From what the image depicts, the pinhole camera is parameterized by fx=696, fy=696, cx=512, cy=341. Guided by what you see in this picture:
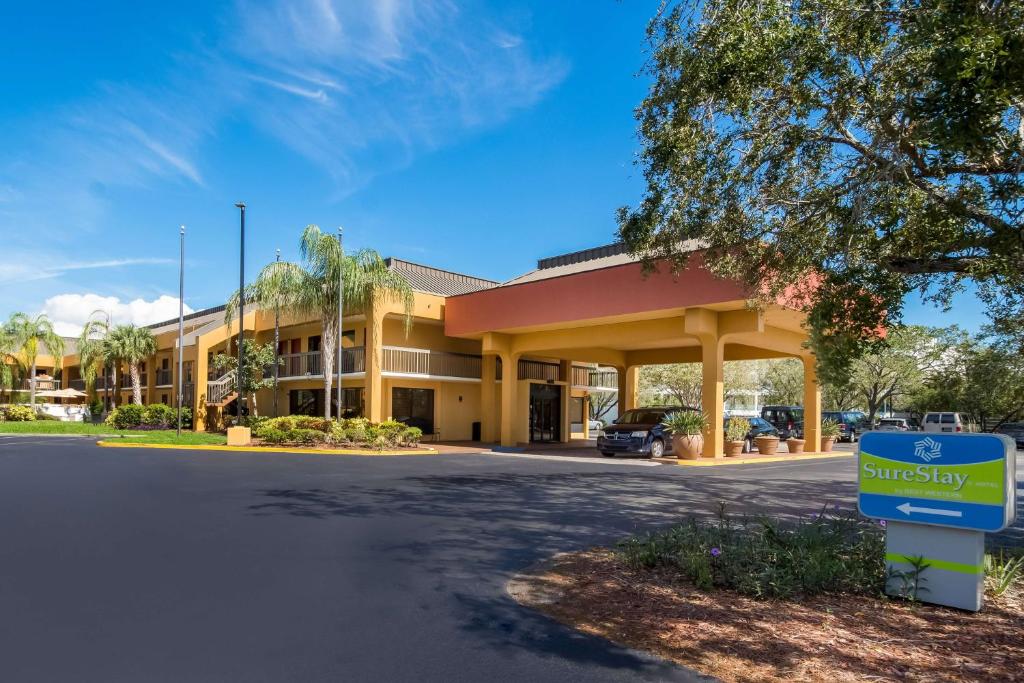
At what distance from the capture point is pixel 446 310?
28.0 m

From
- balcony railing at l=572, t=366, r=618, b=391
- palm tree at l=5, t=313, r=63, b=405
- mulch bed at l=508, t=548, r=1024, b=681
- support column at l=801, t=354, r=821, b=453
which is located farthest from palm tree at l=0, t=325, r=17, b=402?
mulch bed at l=508, t=548, r=1024, b=681

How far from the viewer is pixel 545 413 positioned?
31.2m

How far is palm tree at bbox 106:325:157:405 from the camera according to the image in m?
38.3

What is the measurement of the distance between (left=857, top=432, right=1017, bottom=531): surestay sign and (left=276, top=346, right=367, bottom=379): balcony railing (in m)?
22.7

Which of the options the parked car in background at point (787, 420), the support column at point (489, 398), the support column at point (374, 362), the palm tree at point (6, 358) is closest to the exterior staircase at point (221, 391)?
the support column at point (374, 362)

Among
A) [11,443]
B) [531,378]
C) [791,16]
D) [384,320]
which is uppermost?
[791,16]

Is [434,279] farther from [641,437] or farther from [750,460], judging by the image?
[750,460]

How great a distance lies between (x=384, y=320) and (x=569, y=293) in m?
9.15

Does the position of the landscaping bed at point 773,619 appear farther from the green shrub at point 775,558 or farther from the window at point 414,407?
the window at point 414,407

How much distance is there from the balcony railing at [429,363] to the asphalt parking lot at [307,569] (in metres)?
12.3

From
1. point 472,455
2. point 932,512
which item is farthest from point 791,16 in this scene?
point 472,455

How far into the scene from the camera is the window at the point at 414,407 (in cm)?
2888

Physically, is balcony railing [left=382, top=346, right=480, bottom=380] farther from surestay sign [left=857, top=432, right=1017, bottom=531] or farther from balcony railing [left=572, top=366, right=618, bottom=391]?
surestay sign [left=857, top=432, right=1017, bottom=531]

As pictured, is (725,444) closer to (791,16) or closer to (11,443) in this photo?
(791,16)
